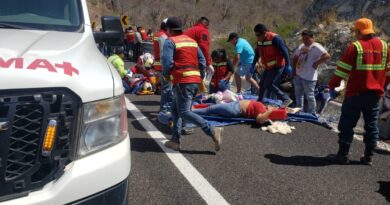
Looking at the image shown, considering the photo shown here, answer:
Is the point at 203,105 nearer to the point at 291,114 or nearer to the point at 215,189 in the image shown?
the point at 291,114

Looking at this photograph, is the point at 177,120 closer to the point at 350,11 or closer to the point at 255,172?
the point at 255,172

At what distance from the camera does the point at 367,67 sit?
5434 mm

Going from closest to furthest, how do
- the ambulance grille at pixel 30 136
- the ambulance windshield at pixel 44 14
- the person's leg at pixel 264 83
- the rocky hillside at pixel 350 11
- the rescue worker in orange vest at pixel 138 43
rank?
the ambulance grille at pixel 30 136 < the ambulance windshield at pixel 44 14 < the person's leg at pixel 264 83 < the rocky hillside at pixel 350 11 < the rescue worker in orange vest at pixel 138 43

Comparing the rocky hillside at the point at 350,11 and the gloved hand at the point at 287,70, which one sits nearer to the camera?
the gloved hand at the point at 287,70

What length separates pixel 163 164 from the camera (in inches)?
215

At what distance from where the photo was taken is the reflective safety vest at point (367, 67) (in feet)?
17.7

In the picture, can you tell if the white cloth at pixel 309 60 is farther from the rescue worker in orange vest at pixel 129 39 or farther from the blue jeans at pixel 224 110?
the rescue worker in orange vest at pixel 129 39

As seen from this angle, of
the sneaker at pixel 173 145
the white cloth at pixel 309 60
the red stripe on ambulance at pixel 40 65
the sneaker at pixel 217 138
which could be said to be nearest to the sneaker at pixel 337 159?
the sneaker at pixel 217 138

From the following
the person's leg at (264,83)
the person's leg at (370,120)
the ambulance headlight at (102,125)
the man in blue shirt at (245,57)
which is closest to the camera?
the ambulance headlight at (102,125)

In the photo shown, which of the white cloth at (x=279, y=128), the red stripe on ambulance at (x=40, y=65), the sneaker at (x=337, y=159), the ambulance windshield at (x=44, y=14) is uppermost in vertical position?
the ambulance windshield at (x=44, y=14)

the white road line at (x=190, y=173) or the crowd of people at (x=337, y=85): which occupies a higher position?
the crowd of people at (x=337, y=85)

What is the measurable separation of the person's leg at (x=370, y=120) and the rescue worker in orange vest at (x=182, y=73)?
5.80ft

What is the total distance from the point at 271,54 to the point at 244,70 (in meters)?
1.88

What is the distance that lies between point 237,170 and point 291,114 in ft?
10.5
